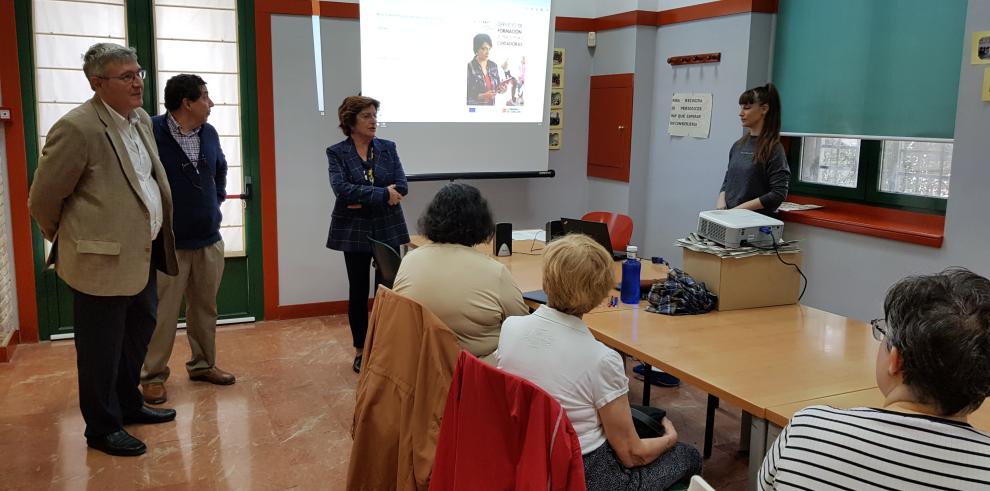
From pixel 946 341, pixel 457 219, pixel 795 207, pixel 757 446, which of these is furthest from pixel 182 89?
pixel 795 207

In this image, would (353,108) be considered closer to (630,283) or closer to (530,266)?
(530,266)

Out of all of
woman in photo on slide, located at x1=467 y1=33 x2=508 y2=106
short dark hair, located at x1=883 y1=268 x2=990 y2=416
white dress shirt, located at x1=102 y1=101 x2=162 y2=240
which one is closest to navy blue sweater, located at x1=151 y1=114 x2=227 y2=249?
white dress shirt, located at x1=102 y1=101 x2=162 y2=240

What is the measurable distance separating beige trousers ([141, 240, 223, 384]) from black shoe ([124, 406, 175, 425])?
0.28 m

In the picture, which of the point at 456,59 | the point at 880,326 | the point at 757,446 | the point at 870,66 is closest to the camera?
the point at 880,326

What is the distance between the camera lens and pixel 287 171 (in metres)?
5.07

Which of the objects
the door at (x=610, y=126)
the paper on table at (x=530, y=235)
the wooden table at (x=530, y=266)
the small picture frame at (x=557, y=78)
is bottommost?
the wooden table at (x=530, y=266)

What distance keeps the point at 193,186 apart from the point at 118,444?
1.17 metres

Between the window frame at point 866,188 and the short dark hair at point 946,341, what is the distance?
3.24 m

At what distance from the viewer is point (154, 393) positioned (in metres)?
3.69

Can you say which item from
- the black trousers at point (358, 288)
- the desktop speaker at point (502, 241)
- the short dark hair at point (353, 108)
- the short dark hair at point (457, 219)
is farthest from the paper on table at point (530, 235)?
the short dark hair at point (457, 219)

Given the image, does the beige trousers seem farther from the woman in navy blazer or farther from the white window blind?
the white window blind

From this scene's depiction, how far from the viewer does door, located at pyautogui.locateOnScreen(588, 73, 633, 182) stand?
564cm

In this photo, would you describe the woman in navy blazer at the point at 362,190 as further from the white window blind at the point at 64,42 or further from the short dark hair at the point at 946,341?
the short dark hair at the point at 946,341

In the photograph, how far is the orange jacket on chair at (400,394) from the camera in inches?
85.5
